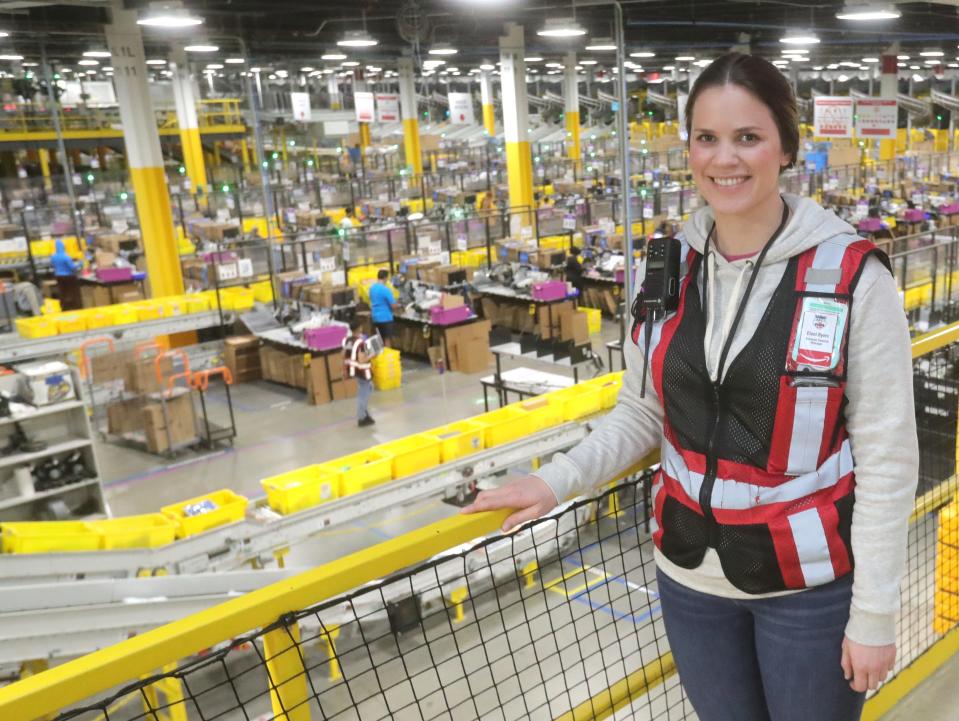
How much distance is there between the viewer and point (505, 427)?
22.4 feet

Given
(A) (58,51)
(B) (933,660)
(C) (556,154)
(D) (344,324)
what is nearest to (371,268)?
(D) (344,324)

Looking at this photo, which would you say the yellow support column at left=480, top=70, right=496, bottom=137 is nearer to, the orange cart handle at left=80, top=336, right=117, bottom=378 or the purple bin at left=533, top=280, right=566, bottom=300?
the purple bin at left=533, top=280, right=566, bottom=300

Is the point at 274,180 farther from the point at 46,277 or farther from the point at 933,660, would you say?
the point at 933,660

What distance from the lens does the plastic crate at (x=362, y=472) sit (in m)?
6.09

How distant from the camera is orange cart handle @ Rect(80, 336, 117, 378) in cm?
1113

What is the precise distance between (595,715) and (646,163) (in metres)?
33.9

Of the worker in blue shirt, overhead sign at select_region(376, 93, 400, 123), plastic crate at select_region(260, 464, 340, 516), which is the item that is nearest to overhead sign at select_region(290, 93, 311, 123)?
overhead sign at select_region(376, 93, 400, 123)

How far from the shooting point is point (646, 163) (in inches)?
1361

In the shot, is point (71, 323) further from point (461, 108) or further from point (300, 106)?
point (461, 108)

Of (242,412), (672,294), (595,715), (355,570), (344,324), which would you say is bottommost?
(242,412)

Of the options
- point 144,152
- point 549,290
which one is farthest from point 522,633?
point 144,152

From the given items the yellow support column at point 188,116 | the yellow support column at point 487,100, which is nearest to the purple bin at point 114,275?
the yellow support column at point 188,116

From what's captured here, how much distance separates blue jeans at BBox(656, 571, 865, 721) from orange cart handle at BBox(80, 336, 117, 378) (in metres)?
10.7

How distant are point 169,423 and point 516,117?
38.9 feet
